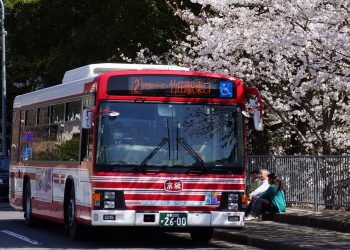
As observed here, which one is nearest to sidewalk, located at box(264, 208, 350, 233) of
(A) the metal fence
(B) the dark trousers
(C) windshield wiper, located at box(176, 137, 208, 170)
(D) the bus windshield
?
(B) the dark trousers

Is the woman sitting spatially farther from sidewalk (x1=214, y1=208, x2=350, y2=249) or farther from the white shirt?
the white shirt

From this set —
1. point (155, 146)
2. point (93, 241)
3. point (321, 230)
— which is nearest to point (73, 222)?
point (93, 241)

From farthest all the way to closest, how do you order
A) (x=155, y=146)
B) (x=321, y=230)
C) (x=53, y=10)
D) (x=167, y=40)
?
(x=53, y=10)
(x=167, y=40)
(x=321, y=230)
(x=155, y=146)

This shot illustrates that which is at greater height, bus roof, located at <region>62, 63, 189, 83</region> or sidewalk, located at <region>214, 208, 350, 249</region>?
bus roof, located at <region>62, 63, 189, 83</region>

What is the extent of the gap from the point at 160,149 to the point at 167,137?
9.5 inches

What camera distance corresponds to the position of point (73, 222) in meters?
17.0

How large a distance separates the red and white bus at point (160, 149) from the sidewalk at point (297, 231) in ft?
3.33

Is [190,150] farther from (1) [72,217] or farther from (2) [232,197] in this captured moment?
(1) [72,217]

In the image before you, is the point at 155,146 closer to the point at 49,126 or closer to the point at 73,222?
the point at 73,222

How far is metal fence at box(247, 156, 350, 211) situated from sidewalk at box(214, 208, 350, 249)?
31 cm

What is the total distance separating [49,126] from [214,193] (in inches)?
195

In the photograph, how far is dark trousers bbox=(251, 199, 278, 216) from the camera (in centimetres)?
2077

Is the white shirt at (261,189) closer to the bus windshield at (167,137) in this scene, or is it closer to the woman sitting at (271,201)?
the woman sitting at (271,201)

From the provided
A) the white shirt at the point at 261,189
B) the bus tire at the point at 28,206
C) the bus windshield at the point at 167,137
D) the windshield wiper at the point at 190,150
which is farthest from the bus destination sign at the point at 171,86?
the bus tire at the point at 28,206
